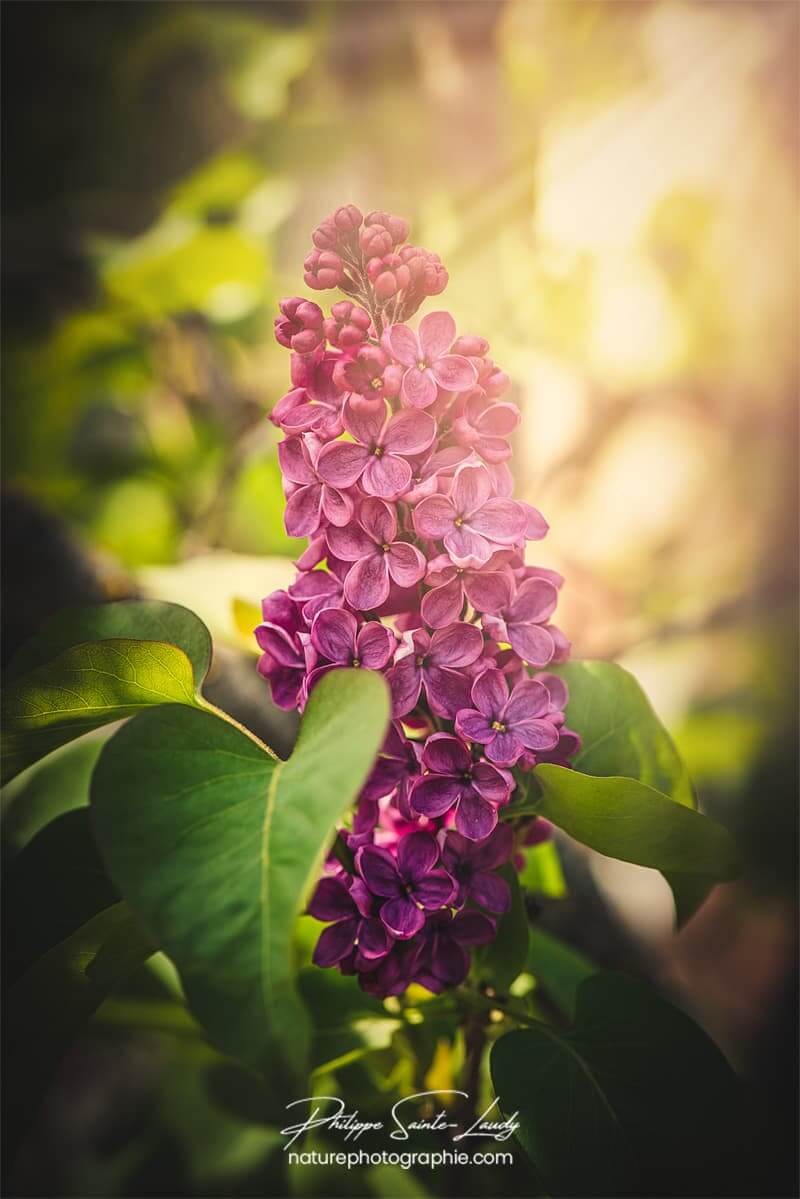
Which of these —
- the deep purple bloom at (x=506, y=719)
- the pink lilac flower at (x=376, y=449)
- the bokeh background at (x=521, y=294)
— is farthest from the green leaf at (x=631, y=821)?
the bokeh background at (x=521, y=294)

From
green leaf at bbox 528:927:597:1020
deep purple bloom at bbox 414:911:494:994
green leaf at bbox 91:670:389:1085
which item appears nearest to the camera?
green leaf at bbox 91:670:389:1085

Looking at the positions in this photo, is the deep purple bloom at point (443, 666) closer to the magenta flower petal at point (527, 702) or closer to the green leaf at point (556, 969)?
the magenta flower petal at point (527, 702)

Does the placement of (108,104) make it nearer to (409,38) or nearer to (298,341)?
(409,38)

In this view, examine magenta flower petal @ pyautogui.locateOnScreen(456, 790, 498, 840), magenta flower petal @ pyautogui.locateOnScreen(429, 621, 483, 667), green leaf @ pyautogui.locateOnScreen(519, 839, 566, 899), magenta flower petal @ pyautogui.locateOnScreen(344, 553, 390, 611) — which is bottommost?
green leaf @ pyautogui.locateOnScreen(519, 839, 566, 899)

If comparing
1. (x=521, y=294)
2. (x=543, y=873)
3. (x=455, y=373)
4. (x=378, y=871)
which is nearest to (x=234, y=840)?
(x=378, y=871)

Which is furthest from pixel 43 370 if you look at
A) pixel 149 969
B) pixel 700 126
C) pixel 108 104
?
pixel 700 126
